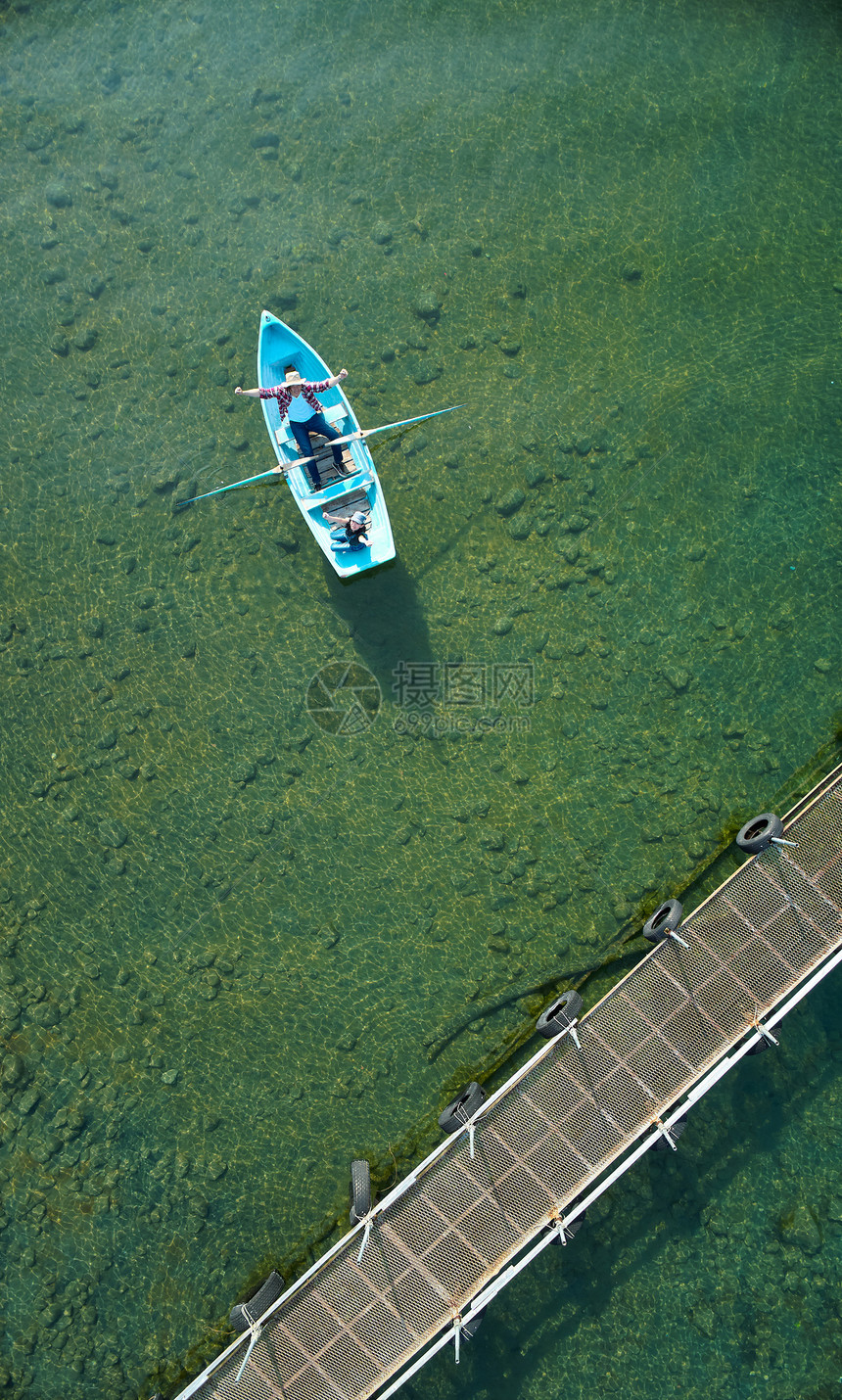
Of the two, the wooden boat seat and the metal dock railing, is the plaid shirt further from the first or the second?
the metal dock railing

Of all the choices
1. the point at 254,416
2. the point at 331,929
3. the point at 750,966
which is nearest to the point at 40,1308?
the point at 331,929

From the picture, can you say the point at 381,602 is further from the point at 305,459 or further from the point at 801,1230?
the point at 801,1230

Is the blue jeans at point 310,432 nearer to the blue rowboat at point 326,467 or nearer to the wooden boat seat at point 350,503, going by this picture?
the blue rowboat at point 326,467

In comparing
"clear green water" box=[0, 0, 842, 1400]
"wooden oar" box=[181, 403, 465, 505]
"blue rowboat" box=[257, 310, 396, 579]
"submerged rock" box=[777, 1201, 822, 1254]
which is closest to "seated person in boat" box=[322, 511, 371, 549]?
"blue rowboat" box=[257, 310, 396, 579]

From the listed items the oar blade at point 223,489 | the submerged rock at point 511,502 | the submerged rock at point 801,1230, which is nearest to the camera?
the submerged rock at point 801,1230

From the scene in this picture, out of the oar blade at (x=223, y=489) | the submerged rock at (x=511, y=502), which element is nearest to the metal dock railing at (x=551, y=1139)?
the submerged rock at (x=511, y=502)

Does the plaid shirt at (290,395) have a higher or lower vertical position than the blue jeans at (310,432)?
higher
